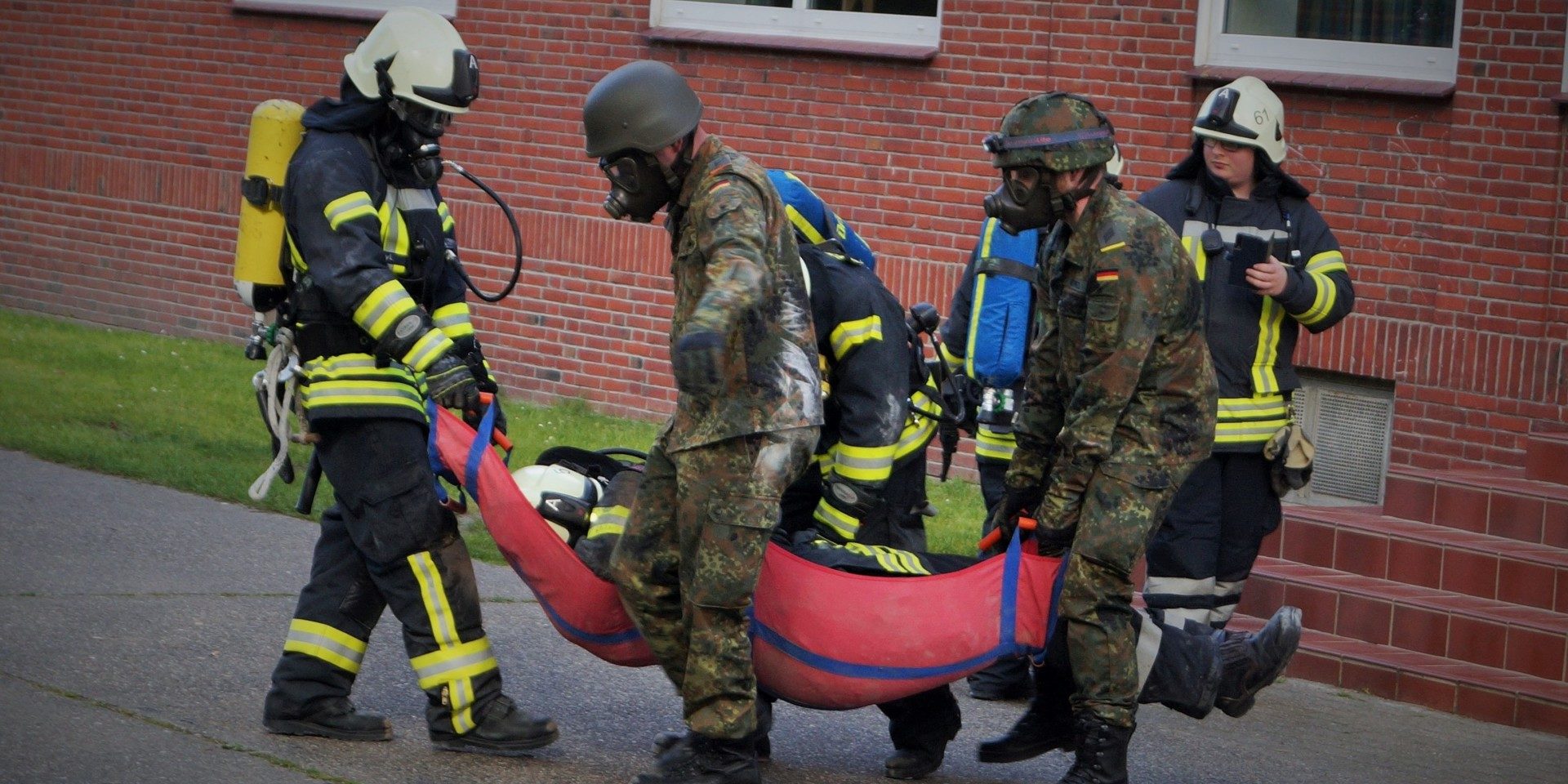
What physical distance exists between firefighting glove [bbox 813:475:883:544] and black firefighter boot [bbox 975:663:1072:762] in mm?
690

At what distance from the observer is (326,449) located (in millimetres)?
4922

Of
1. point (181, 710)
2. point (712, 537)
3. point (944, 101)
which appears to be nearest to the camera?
point (712, 537)

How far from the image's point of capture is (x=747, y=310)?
423cm

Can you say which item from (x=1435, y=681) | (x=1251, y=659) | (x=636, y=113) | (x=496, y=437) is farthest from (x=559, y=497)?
(x=1435, y=681)

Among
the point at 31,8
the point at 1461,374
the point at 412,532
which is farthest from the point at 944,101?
the point at 31,8

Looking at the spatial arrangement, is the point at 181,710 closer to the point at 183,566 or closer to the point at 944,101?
the point at 183,566

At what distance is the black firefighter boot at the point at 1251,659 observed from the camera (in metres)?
4.95

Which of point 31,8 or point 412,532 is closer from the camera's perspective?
point 412,532

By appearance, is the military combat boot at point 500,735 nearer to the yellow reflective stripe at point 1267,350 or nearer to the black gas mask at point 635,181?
the black gas mask at point 635,181

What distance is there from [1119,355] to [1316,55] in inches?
182

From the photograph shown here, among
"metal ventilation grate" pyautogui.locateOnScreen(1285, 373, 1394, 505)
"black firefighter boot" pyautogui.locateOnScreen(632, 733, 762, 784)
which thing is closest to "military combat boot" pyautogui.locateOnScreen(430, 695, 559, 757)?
"black firefighter boot" pyautogui.locateOnScreen(632, 733, 762, 784)

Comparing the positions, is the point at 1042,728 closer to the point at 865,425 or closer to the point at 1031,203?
the point at 865,425

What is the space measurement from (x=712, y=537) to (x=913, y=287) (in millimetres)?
5228

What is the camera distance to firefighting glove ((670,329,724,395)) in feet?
13.2
